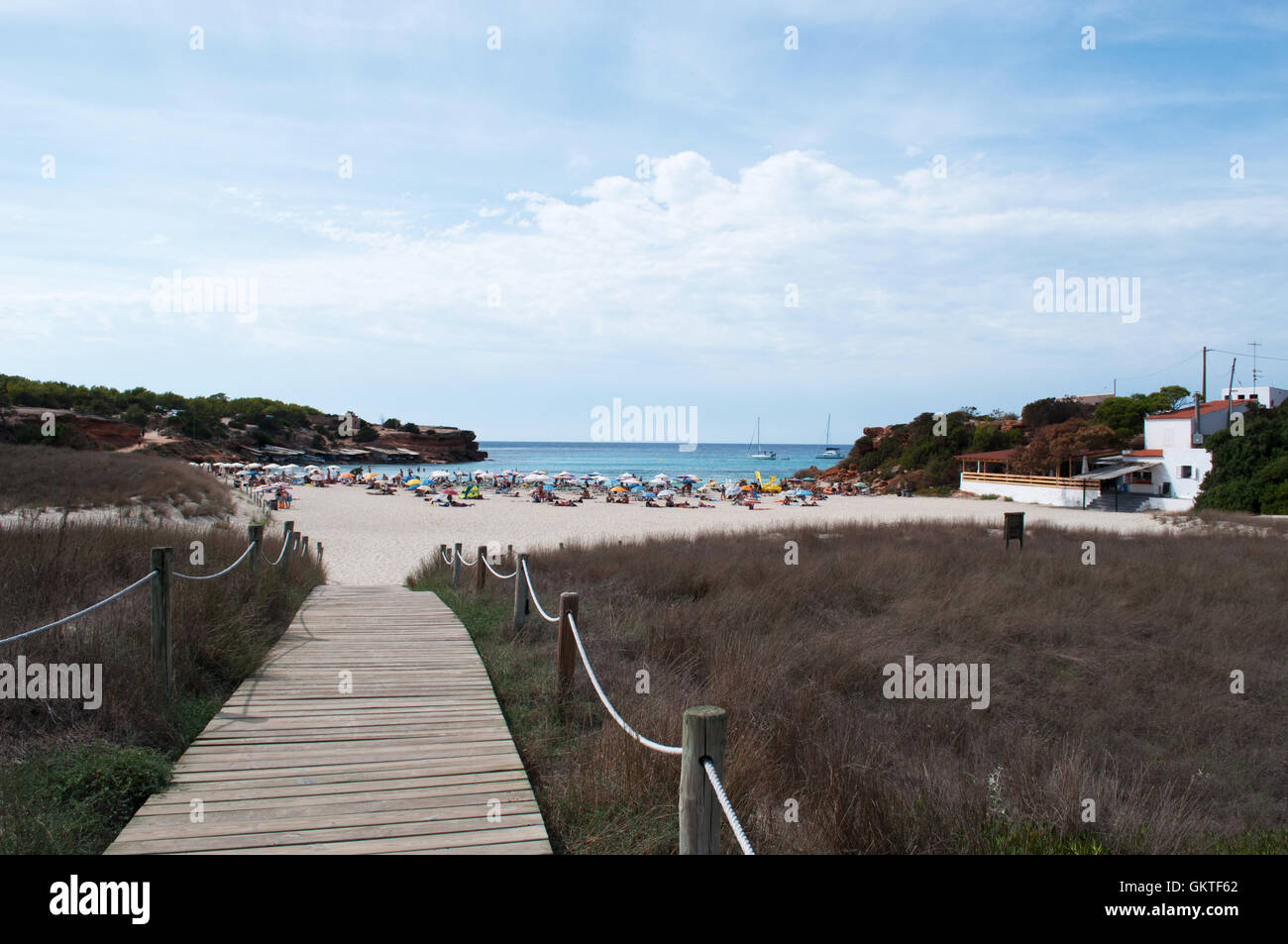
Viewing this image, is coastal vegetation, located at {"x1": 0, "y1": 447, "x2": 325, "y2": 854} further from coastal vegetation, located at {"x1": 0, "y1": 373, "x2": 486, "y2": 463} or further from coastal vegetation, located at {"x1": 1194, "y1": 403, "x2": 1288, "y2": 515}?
coastal vegetation, located at {"x1": 0, "y1": 373, "x2": 486, "y2": 463}

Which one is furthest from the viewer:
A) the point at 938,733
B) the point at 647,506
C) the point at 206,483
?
the point at 647,506

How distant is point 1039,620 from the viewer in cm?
980

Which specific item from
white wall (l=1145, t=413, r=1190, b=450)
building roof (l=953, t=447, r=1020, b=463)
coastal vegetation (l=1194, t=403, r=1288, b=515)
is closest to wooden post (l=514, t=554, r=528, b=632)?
coastal vegetation (l=1194, t=403, r=1288, b=515)

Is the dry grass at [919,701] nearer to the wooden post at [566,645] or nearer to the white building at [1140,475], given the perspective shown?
the wooden post at [566,645]

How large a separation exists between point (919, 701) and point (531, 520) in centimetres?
2674

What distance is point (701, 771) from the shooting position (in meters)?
2.60

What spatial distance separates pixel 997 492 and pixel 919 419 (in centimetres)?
2698

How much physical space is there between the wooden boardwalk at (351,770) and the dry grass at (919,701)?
0.31 meters

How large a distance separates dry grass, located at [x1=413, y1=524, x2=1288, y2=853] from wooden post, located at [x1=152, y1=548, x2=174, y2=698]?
8.00 feet

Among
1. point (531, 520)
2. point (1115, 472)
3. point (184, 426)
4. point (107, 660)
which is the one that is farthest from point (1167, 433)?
point (184, 426)

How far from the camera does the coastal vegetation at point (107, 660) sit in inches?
140

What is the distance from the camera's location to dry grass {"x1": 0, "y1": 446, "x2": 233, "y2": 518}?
19.7m
